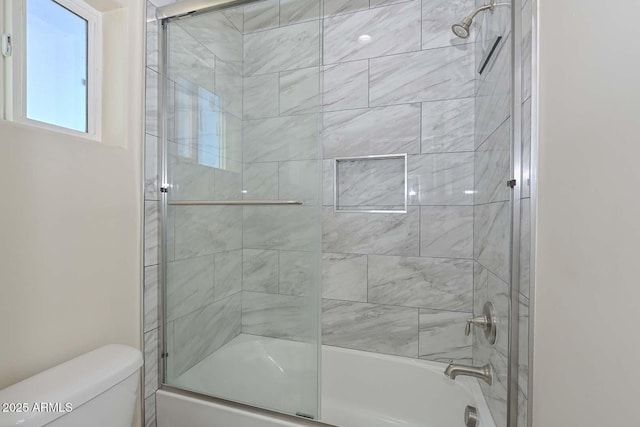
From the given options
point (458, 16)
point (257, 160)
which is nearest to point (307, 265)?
point (257, 160)

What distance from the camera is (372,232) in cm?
181

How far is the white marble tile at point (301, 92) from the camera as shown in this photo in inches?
52.2

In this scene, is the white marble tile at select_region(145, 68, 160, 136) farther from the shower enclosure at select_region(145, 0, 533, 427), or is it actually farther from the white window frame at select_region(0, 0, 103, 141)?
the white window frame at select_region(0, 0, 103, 141)

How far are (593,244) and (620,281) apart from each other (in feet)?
0.29

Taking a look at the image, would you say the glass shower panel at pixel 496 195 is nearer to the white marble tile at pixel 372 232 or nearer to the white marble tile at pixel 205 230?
the white marble tile at pixel 372 232

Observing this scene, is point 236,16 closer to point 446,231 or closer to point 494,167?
point 494,167

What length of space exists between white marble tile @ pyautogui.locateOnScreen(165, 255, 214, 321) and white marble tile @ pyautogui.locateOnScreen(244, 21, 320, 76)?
0.96 m

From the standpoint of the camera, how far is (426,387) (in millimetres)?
1615

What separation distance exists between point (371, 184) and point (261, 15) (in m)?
1.04

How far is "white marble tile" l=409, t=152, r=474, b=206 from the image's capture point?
163 centimetres

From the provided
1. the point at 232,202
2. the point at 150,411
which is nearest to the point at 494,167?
the point at 232,202

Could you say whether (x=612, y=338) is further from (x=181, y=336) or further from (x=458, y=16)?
(x=458, y=16)

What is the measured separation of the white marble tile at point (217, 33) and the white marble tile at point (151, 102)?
29cm

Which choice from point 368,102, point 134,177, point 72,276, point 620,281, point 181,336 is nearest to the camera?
point 620,281
